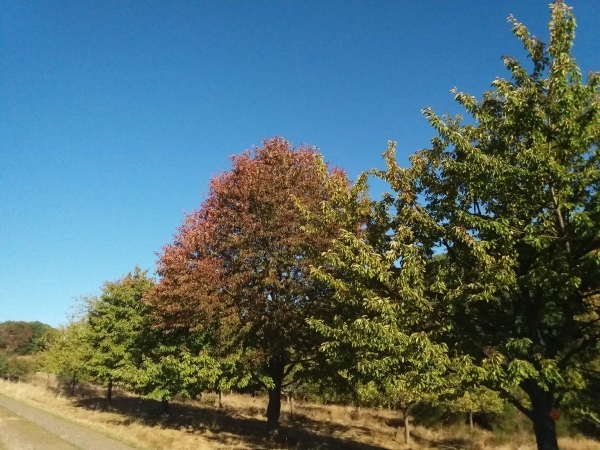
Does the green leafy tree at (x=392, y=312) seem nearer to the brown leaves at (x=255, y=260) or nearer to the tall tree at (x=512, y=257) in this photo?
the tall tree at (x=512, y=257)

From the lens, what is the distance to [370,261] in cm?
965

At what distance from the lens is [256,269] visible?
1745cm

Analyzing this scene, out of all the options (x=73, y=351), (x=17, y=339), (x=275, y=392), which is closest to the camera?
(x=275, y=392)

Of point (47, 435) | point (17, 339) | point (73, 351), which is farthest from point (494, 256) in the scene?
point (17, 339)

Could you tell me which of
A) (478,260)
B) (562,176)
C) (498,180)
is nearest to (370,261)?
(478,260)

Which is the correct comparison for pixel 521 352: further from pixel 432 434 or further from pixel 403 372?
pixel 432 434

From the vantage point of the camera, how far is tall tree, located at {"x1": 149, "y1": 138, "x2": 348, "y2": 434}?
16.7 metres

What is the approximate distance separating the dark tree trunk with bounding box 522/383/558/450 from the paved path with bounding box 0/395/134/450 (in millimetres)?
13212

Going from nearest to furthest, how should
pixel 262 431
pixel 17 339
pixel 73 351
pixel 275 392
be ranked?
pixel 275 392
pixel 262 431
pixel 73 351
pixel 17 339

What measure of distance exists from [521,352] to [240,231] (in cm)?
1163

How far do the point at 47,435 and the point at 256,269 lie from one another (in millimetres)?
12054

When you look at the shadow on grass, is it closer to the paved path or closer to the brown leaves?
the paved path

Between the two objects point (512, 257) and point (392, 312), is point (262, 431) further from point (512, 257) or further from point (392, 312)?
point (512, 257)

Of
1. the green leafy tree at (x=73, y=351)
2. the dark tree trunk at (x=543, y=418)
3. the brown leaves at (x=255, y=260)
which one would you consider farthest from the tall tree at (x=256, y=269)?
the green leafy tree at (x=73, y=351)
